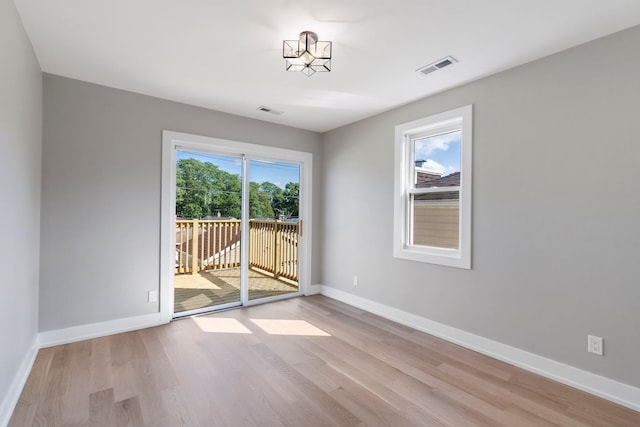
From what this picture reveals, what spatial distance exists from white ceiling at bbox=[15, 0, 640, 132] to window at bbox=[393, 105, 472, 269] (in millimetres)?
433

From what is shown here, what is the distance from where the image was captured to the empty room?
195cm

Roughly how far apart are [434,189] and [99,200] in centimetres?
347

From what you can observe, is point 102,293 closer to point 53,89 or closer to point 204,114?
point 53,89

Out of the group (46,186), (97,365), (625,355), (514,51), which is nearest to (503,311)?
(625,355)

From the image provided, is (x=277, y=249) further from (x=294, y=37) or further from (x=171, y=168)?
(x=294, y=37)

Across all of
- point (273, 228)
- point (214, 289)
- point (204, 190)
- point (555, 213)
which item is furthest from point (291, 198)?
point (555, 213)

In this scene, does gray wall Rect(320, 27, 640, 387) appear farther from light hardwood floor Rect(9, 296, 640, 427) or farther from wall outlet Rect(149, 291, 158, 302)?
wall outlet Rect(149, 291, 158, 302)

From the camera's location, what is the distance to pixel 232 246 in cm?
400

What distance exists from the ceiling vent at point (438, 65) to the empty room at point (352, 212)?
55 mm

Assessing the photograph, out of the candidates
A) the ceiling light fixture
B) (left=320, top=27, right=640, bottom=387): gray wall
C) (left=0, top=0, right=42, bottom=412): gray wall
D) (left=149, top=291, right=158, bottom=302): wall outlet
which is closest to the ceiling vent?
(left=320, top=27, right=640, bottom=387): gray wall

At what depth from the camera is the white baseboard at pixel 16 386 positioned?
1.77 m

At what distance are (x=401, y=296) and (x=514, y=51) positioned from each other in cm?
257

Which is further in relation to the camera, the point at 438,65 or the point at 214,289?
the point at 214,289

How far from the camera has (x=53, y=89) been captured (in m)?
2.80
